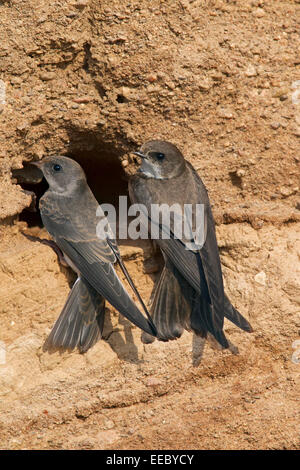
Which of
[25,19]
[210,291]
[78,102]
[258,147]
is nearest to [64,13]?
[25,19]

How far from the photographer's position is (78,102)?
314 cm

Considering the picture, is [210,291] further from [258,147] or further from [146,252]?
[258,147]

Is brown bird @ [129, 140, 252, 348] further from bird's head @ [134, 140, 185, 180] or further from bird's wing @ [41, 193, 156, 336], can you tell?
bird's wing @ [41, 193, 156, 336]

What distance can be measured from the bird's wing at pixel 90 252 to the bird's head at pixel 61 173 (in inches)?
3.6

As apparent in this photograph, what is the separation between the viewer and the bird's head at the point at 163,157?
3.13 m

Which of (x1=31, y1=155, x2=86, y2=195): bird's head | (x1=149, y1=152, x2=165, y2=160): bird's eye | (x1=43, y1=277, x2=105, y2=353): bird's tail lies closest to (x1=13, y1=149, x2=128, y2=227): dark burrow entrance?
(x1=31, y1=155, x2=86, y2=195): bird's head

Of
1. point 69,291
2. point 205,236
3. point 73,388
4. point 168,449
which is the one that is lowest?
point 168,449

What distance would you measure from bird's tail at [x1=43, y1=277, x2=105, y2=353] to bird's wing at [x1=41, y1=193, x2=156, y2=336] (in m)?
0.07

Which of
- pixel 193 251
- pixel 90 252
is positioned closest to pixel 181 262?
pixel 193 251

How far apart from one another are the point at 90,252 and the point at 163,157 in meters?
0.53

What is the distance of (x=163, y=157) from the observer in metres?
3.13

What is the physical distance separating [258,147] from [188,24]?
611 millimetres

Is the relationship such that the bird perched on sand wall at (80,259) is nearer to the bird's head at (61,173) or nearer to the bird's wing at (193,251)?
the bird's head at (61,173)

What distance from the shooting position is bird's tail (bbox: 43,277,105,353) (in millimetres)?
2795
